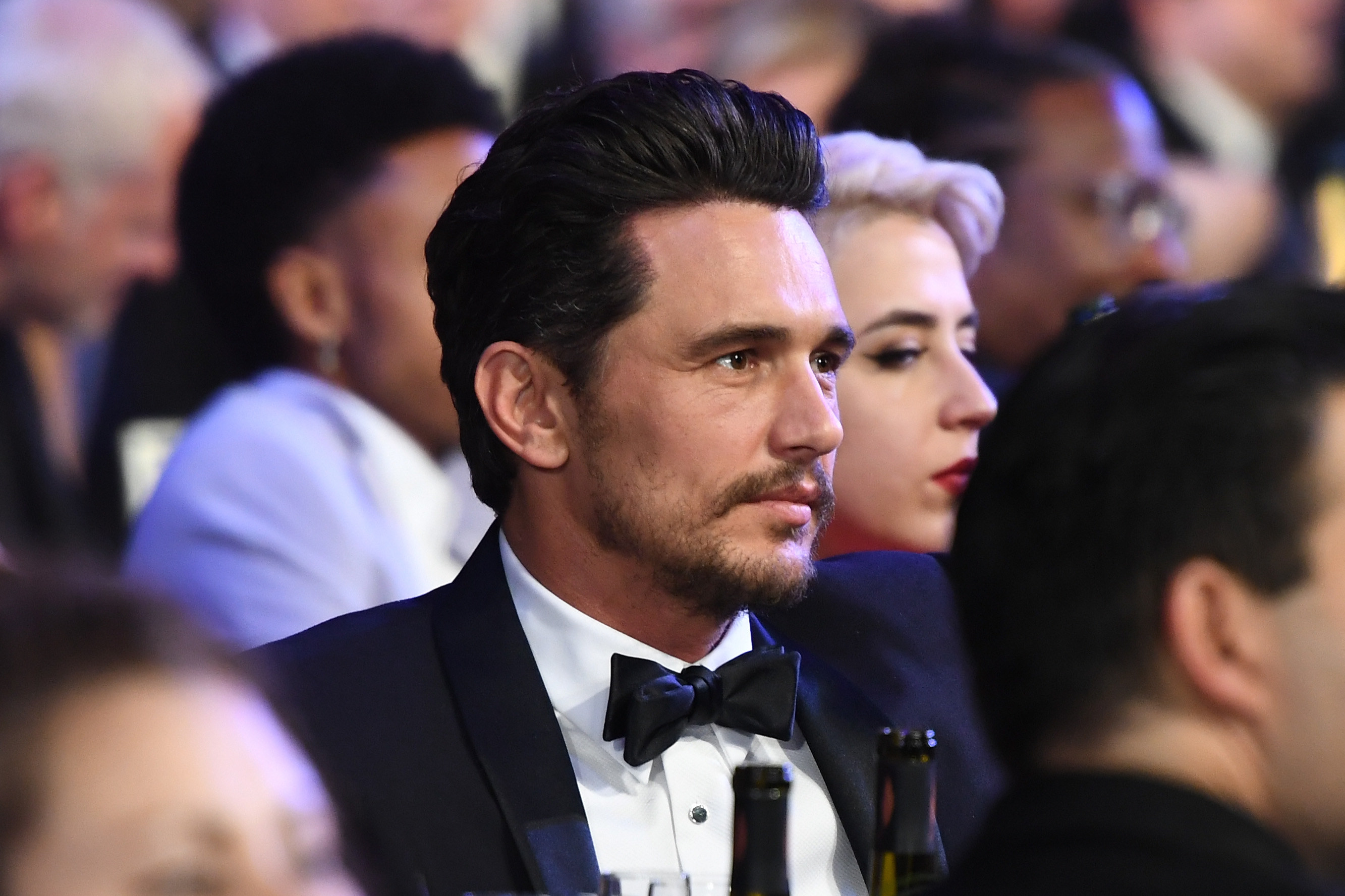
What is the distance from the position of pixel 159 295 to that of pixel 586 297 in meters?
2.05

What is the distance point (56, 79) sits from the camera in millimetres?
3867

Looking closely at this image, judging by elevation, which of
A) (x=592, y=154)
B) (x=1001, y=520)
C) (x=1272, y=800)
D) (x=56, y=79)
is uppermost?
(x=56, y=79)

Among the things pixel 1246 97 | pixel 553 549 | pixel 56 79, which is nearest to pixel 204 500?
pixel 56 79

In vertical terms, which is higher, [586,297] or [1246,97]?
[1246,97]

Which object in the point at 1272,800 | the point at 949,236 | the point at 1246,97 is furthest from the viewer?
the point at 1246,97

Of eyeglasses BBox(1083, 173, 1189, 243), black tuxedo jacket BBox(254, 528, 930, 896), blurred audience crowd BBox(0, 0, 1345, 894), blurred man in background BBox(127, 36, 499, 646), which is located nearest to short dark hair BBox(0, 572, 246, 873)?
black tuxedo jacket BBox(254, 528, 930, 896)

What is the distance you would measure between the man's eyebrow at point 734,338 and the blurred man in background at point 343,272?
1.73 metres

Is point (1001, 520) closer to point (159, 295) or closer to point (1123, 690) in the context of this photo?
point (1123, 690)

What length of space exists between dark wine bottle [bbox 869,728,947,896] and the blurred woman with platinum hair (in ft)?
4.32

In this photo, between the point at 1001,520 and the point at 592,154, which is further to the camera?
the point at 592,154

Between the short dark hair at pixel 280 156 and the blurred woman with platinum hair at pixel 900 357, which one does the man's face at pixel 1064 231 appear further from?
the short dark hair at pixel 280 156

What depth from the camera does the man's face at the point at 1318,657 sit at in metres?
1.20

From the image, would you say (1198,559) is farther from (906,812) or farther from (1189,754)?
(906,812)

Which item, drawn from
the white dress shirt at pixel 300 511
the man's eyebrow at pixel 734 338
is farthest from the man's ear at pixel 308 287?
the man's eyebrow at pixel 734 338
